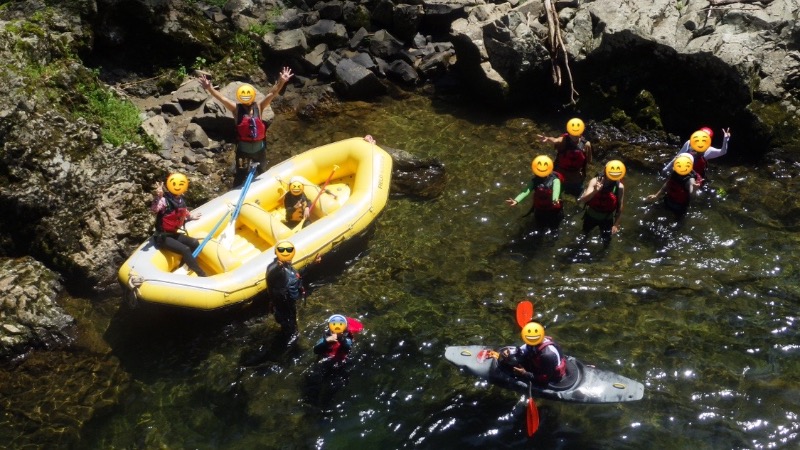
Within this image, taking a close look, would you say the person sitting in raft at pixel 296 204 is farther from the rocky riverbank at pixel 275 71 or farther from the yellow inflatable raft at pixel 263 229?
the rocky riverbank at pixel 275 71

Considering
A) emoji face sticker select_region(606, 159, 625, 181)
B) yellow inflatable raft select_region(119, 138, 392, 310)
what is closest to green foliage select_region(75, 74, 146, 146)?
yellow inflatable raft select_region(119, 138, 392, 310)

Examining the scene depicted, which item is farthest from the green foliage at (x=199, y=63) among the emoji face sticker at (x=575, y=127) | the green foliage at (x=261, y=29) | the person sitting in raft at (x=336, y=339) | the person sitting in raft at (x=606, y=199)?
the person sitting in raft at (x=606, y=199)

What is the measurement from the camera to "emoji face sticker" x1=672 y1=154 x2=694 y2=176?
7887 millimetres

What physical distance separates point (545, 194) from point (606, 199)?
70cm

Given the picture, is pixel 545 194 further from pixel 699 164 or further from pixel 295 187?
pixel 295 187

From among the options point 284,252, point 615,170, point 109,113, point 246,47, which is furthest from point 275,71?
point 615,170

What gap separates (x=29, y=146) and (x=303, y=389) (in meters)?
4.47

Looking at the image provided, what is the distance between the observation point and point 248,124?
877 centimetres

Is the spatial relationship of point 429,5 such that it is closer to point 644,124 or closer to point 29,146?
point 644,124

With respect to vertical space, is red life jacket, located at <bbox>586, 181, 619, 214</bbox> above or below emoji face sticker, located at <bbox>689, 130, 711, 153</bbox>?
below

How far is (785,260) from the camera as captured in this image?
26.9 ft

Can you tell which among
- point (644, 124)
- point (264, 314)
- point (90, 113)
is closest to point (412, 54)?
point (644, 124)

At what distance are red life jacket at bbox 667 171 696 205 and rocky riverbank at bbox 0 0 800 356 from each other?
2056 mm

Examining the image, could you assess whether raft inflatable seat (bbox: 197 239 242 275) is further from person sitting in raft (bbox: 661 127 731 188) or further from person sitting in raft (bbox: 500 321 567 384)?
person sitting in raft (bbox: 661 127 731 188)
